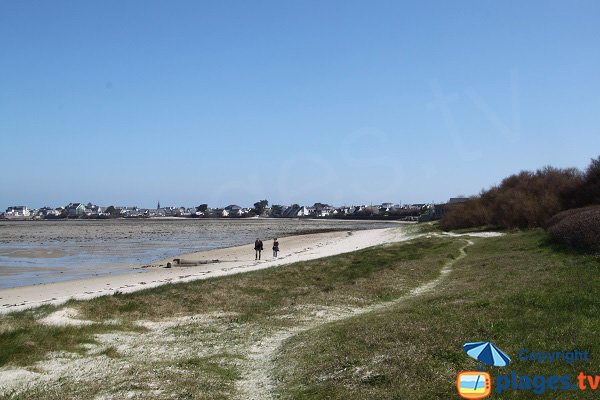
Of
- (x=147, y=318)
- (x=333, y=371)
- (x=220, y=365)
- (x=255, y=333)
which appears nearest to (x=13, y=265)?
(x=147, y=318)

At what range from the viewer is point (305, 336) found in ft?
54.1

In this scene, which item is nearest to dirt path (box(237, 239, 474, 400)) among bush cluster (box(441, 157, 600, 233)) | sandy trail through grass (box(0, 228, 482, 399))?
sandy trail through grass (box(0, 228, 482, 399))

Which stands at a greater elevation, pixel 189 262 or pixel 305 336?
pixel 305 336

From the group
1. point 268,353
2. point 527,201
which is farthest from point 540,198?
point 268,353

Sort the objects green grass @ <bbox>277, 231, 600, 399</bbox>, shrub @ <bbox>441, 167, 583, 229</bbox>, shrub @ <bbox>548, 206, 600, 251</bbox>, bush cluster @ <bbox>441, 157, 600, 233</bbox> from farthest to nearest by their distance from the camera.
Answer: shrub @ <bbox>441, 167, 583, 229</bbox>, bush cluster @ <bbox>441, 157, 600, 233</bbox>, shrub @ <bbox>548, 206, 600, 251</bbox>, green grass @ <bbox>277, 231, 600, 399</bbox>

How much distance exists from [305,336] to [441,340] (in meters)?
4.99

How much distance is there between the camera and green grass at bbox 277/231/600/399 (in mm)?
10164

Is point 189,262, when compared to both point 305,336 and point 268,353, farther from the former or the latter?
point 268,353

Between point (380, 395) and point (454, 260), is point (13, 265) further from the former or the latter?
point (380, 395)

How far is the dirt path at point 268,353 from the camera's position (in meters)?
11.7

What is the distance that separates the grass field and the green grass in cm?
4

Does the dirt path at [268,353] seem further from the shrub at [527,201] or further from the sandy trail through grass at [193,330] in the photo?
the shrub at [527,201]

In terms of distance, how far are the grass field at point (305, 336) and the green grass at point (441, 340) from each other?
4cm

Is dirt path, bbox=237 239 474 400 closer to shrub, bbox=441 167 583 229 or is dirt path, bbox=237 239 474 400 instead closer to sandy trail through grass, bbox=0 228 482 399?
sandy trail through grass, bbox=0 228 482 399
